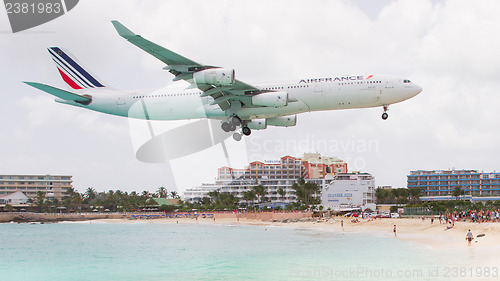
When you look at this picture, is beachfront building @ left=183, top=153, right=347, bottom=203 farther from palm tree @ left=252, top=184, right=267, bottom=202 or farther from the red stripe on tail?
the red stripe on tail

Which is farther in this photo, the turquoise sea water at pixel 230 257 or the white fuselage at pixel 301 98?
the turquoise sea water at pixel 230 257

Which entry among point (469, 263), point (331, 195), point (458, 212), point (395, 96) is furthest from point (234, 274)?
point (331, 195)

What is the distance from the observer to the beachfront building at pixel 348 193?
143750 millimetres

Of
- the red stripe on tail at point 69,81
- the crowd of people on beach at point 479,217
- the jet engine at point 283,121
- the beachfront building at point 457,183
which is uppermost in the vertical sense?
the red stripe on tail at point 69,81

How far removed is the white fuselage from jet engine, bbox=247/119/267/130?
2326 millimetres

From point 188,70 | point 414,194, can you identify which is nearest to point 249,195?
point 414,194

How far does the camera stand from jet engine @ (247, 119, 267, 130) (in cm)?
4972

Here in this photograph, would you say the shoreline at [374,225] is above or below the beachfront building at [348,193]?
below

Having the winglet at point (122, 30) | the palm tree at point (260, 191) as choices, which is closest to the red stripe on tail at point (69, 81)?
→ the winglet at point (122, 30)

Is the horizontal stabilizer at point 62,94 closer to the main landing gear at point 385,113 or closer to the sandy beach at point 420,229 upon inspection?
the main landing gear at point 385,113

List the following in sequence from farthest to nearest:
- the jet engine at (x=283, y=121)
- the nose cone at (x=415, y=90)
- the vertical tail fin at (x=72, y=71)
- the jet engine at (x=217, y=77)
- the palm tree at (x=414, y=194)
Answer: the palm tree at (x=414, y=194)
the vertical tail fin at (x=72, y=71)
the jet engine at (x=283, y=121)
the nose cone at (x=415, y=90)
the jet engine at (x=217, y=77)

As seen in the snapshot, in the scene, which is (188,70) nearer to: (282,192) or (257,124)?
(257,124)

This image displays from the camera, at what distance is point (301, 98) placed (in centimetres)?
4331

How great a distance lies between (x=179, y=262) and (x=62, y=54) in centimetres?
3668
